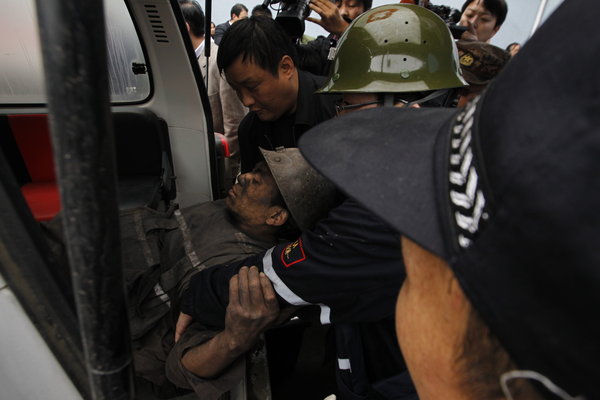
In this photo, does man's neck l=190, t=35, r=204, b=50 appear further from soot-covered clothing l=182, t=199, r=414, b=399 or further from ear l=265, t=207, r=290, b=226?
soot-covered clothing l=182, t=199, r=414, b=399

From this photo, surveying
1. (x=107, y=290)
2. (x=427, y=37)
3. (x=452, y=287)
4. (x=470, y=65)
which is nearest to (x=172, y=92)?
(x=427, y=37)

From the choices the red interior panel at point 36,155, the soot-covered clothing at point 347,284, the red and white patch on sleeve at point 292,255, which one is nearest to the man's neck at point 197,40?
the red interior panel at point 36,155

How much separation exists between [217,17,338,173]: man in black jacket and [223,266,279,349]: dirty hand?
1.22 m

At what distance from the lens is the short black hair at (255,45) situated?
1.98 metres

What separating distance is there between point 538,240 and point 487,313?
111 mm

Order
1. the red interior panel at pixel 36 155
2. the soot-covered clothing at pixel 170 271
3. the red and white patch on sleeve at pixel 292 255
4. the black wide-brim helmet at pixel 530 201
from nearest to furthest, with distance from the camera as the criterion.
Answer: the black wide-brim helmet at pixel 530 201 → the red and white patch on sleeve at pixel 292 255 → the soot-covered clothing at pixel 170 271 → the red interior panel at pixel 36 155

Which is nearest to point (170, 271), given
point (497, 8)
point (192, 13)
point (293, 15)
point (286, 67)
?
point (286, 67)

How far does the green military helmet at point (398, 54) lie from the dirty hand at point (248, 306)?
3.07 feet

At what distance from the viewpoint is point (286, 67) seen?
85.0 inches

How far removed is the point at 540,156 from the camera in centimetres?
34

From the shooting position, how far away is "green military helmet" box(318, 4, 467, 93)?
1.49 m

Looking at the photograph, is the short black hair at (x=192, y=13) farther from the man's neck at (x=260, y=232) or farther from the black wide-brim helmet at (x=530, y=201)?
the black wide-brim helmet at (x=530, y=201)

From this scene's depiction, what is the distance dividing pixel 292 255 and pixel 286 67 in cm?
149

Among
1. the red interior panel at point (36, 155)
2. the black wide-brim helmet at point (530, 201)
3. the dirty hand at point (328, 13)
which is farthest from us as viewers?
the dirty hand at point (328, 13)
